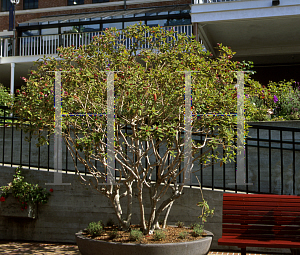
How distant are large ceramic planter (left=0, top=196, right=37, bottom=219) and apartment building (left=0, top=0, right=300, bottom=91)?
22.0ft

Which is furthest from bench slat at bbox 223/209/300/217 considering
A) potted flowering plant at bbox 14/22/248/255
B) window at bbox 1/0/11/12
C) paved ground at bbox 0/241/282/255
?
window at bbox 1/0/11/12

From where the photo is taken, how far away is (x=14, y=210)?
22.0 feet

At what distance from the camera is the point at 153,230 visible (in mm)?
5371

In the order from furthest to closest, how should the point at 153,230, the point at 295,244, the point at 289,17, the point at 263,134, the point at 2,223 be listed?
the point at 289,17, the point at 263,134, the point at 2,223, the point at 153,230, the point at 295,244

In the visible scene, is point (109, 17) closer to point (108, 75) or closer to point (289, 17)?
point (289, 17)

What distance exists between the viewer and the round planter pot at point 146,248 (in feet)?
15.2

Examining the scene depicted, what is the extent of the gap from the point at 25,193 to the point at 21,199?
0.13m

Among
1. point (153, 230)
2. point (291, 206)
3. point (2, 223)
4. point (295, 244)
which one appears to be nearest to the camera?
point (295, 244)

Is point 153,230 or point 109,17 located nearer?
point 153,230

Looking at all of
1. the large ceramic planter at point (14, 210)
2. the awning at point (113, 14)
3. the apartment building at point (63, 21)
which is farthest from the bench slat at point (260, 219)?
the awning at point (113, 14)

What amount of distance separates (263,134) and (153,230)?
362 centimetres

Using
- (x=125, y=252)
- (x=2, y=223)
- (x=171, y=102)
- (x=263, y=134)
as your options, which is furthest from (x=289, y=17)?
(x=2, y=223)

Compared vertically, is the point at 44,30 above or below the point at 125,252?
above

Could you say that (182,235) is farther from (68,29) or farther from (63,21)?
(68,29)
